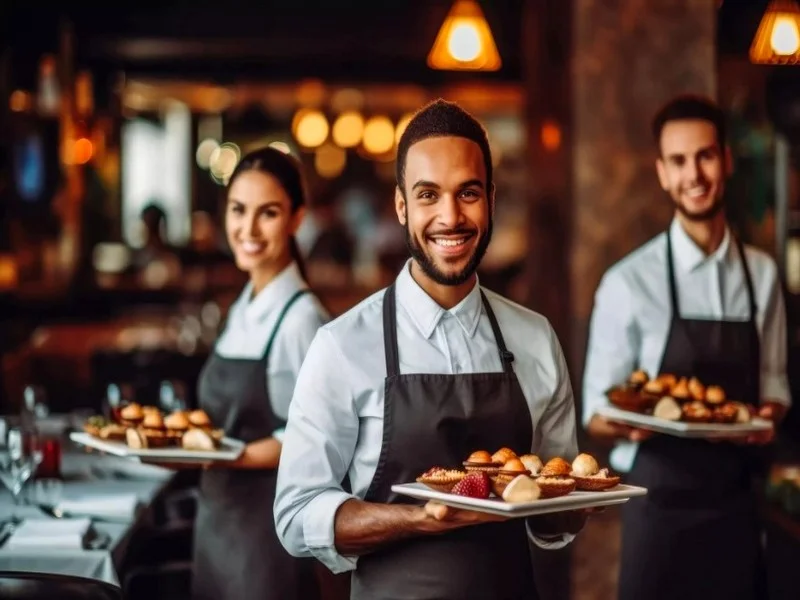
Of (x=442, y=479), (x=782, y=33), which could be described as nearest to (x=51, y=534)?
(x=442, y=479)

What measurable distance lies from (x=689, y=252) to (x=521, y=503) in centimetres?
169

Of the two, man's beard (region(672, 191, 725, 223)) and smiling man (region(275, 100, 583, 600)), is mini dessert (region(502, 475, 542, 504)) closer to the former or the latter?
smiling man (region(275, 100, 583, 600))

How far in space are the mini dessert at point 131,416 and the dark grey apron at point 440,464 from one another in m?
1.31

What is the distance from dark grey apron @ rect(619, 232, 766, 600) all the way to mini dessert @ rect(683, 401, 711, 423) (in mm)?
219

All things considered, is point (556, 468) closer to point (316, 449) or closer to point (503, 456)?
point (503, 456)

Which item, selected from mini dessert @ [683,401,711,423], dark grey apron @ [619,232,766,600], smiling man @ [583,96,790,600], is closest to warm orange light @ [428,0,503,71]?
smiling man @ [583,96,790,600]

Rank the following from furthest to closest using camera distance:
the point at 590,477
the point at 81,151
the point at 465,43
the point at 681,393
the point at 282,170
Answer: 1. the point at 81,151
2. the point at 465,43
3. the point at 282,170
4. the point at 681,393
5. the point at 590,477

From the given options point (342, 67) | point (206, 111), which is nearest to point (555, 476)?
point (342, 67)

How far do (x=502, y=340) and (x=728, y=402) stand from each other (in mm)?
1148

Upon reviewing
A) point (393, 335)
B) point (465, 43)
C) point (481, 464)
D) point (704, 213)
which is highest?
point (465, 43)

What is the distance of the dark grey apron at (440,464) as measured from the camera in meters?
2.32

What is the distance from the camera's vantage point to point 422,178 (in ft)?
7.63

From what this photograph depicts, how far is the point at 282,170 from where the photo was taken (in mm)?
3564

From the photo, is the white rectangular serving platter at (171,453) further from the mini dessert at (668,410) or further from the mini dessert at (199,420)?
the mini dessert at (668,410)
